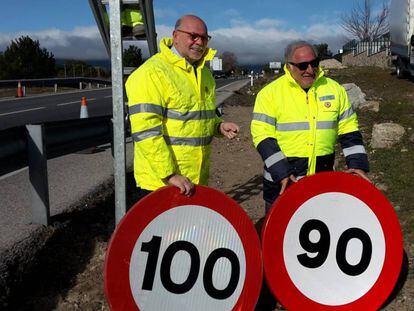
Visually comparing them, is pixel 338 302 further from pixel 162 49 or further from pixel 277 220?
pixel 162 49

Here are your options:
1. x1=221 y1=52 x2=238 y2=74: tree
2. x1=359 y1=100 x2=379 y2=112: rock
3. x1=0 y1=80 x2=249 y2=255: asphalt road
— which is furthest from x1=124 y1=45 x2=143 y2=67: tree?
x1=221 y1=52 x2=238 y2=74: tree

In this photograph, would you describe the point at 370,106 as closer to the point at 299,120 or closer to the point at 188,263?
the point at 299,120

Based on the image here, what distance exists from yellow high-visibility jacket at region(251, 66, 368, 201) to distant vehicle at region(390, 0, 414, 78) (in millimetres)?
19598

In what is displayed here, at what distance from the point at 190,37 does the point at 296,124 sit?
0.97m

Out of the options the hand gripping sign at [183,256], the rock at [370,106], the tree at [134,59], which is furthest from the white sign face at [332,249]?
the rock at [370,106]

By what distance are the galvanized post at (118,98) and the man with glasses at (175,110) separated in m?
0.38

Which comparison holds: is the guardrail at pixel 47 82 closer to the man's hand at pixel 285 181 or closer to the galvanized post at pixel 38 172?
the galvanized post at pixel 38 172

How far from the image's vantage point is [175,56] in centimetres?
345

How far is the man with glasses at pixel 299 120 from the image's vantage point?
3742 mm

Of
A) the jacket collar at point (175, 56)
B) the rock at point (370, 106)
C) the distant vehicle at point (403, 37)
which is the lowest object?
the rock at point (370, 106)

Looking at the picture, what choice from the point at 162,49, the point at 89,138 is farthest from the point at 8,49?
the point at 162,49

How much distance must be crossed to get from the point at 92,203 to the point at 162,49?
9.51 ft

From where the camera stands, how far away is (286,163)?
3748 mm

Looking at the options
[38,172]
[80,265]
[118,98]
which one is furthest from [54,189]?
[118,98]
